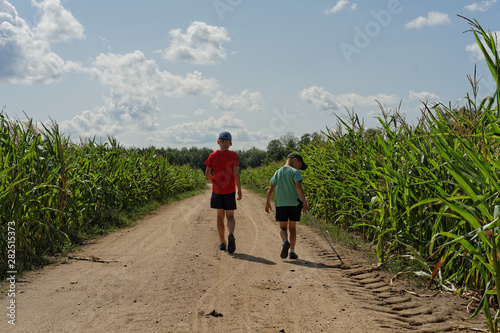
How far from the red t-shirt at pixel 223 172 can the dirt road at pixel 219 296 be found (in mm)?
1221

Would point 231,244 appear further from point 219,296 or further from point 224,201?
point 219,296

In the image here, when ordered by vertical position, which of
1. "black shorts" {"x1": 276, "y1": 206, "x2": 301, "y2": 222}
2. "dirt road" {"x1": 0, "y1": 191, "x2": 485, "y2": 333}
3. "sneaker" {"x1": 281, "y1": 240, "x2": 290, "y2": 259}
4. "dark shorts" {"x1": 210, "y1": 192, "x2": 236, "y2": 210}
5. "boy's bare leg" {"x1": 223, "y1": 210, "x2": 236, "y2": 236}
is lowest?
"dirt road" {"x1": 0, "y1": 191, "x2": 485, "y2": 333}

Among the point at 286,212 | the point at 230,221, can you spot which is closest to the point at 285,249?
the point at 286,212

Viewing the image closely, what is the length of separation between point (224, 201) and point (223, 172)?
0.57 m

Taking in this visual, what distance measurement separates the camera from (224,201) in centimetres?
687

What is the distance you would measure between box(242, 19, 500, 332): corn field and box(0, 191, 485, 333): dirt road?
451 millimetres

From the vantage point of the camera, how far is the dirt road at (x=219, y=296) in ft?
11.5

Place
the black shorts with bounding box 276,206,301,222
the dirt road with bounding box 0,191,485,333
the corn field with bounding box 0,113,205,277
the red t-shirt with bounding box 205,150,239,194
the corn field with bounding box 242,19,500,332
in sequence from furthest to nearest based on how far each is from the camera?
the red t-shirt with bounding box 205,150,239,194 < the black shorts with bounding box 276,206,301,222 < the corn field with bounding box 0,113,205,277 < the dirt road with bounding box 0,191,485,333 < the corn field with bounding box 242,19,500,332

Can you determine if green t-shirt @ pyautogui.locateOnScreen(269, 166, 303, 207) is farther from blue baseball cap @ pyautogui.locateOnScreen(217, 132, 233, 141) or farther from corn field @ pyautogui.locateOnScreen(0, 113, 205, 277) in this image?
corn field @ pyautogui.locateOnScreen(0, 113, 205, 277)

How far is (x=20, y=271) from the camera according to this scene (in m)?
5.25

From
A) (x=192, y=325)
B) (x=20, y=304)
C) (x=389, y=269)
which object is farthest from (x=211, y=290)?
(x=389, y=269)

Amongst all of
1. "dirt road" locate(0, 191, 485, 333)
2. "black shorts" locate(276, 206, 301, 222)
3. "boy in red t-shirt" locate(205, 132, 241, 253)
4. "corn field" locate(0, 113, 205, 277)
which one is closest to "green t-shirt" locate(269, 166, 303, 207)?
"black shorts" locate(276, 206, 301, 222)

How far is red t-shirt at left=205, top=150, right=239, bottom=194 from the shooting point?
267 inches

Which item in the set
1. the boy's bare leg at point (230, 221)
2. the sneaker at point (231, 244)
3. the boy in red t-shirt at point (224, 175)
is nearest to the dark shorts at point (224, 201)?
the boy in red t-shirt at point (224, 175)
